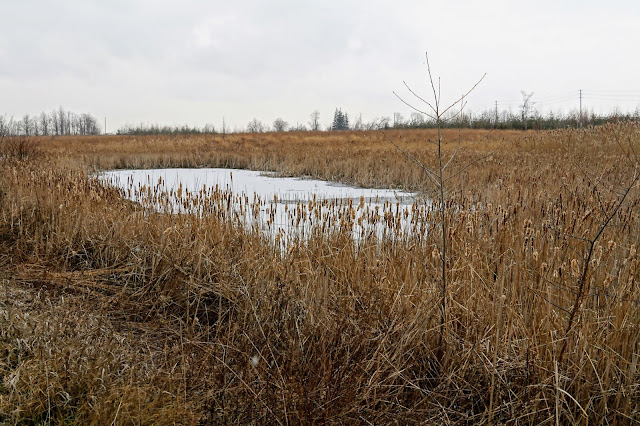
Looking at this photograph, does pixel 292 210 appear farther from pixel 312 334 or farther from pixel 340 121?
pixel 340 121

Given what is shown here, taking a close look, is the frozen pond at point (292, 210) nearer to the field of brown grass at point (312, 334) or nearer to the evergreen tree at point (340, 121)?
the field of brown grass at point (312, 334)

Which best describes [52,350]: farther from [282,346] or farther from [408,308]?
[408,308]

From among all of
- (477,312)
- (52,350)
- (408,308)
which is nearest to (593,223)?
(477,312)

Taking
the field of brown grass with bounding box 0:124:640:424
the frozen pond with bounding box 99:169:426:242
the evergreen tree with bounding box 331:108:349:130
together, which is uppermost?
the evergreen tree with bounding box 331:108:349:130

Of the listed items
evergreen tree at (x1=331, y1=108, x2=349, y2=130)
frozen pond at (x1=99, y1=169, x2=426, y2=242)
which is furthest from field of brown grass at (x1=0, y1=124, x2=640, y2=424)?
evergreen tree at (x1=331, y1=108, x2=349, y2=130)

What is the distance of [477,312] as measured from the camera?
97.7 inches

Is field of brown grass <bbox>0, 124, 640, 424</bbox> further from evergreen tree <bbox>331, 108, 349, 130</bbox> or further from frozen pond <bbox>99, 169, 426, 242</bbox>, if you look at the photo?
evergreen tree <bbox>331, 108, 349, 130</bbox>

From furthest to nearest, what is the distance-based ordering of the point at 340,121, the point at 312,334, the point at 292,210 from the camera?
the point at 340,121, the point at 292,210, the point at 312,334

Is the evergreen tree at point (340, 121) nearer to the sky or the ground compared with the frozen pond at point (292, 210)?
nearer to the sky

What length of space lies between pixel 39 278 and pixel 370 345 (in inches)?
102

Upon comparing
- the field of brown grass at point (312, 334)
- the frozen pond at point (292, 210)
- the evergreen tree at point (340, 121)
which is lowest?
the field of brown grass at point (312, 334)

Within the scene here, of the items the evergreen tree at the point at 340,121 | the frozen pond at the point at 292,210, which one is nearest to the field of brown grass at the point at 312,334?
the frozen pond at the point at 292,210

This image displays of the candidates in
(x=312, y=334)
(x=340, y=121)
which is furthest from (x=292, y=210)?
(x=340, y=121)

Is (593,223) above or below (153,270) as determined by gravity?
above
